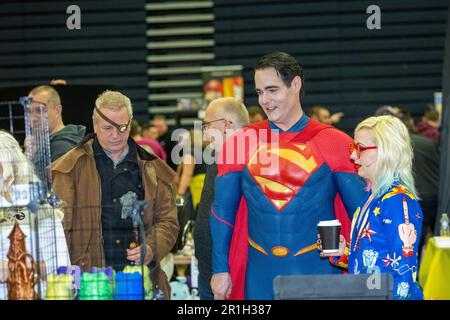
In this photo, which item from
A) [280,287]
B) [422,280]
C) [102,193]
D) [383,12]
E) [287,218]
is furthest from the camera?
[383,12]

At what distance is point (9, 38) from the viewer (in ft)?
37.0

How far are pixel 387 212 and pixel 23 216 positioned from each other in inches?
54.7

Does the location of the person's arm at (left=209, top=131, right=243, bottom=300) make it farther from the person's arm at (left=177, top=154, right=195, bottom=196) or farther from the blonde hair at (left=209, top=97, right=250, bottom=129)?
the person's arm at (left=177, top=154, right=195, bottom=196)

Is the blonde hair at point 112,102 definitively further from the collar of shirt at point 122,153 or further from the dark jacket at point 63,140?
the dark jacket at point 63,140

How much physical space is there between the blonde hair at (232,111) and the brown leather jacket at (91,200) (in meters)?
0.41

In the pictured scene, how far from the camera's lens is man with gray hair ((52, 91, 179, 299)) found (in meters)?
4.10

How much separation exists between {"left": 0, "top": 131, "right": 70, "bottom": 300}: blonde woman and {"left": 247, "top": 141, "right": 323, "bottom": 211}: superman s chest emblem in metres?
0.86

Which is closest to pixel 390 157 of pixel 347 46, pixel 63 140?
pixel 63 140

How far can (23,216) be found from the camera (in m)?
3.32

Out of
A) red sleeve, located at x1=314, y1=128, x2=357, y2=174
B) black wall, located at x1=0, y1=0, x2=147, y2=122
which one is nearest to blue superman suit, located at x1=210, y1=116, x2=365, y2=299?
red sleeve, located at x1=314, y1=128, x2=357, y2=174

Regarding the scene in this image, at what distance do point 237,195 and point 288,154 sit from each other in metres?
0.30
